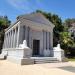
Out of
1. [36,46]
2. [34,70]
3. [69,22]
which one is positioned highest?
[69,22]

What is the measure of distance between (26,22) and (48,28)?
3.73m

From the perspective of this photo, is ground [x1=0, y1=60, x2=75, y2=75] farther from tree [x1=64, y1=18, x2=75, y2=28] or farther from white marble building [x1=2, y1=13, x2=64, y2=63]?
Answer: tree [x1=64, y1=18, x2=75, y2=28]

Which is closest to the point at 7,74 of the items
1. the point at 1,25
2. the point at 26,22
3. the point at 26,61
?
the point at 26,61

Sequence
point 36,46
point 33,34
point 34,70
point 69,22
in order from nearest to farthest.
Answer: point 34,70 < point 33,34 < point 36,46 < point 69,22

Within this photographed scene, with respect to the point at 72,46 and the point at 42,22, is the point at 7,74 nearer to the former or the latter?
the point at 42,22

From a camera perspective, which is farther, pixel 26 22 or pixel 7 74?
pixel 26 22

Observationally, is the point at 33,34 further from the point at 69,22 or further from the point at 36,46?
the point at 69,22

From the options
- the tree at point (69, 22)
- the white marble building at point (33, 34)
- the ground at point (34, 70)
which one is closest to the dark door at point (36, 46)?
the white marble building at point (33, 34)

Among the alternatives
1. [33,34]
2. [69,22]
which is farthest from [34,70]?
[69,22]

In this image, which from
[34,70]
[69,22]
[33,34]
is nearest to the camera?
[34,70]

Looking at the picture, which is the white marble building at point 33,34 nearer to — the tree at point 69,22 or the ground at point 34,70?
the ground at point 34,70

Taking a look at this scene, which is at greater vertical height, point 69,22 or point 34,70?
point 69,22

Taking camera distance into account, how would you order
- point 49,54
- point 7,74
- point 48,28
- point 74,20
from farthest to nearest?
point 74,20, point 48,28, point 49,54, point 7,74

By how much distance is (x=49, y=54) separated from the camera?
16.3 m
